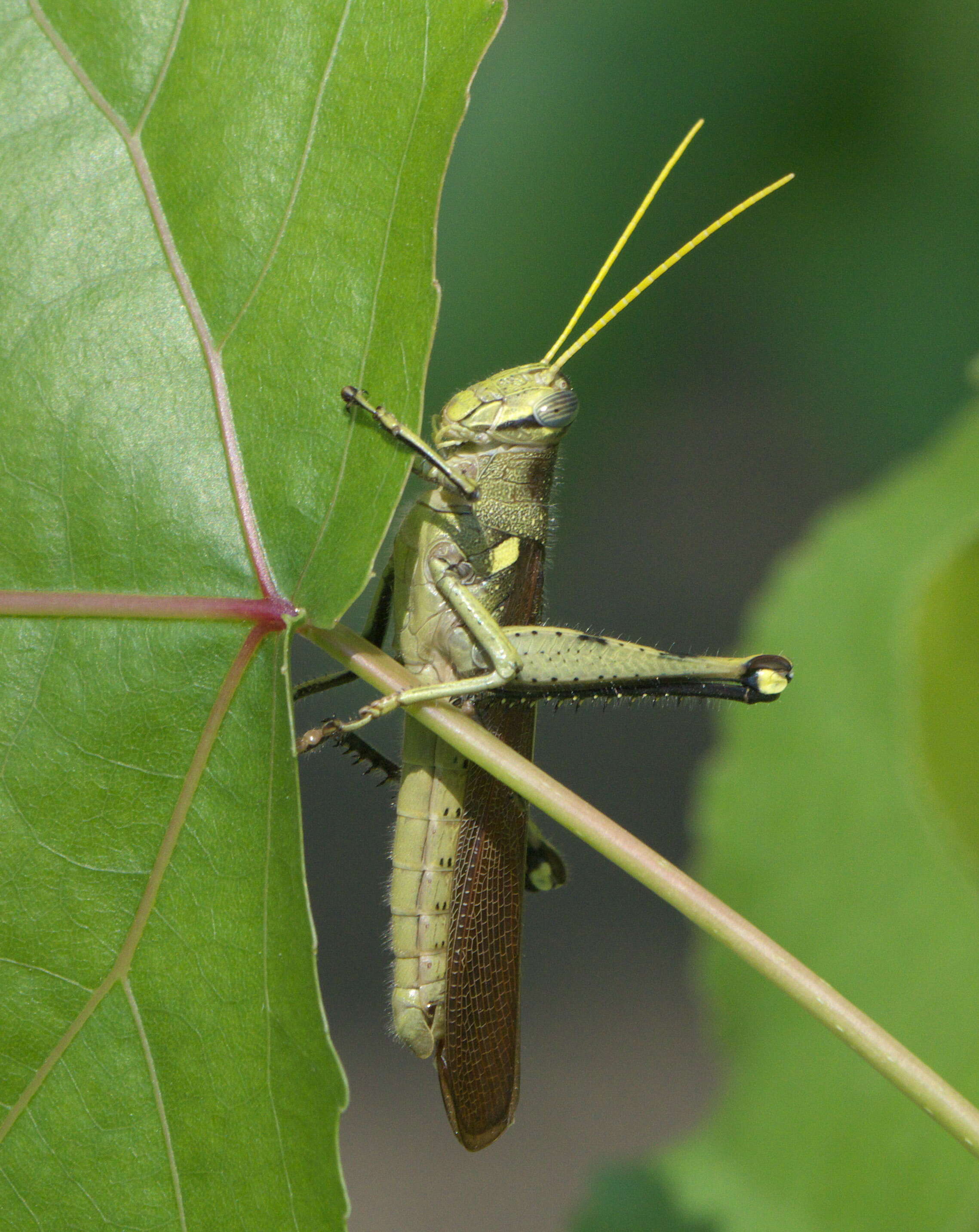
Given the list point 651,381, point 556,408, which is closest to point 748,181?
point 651,381

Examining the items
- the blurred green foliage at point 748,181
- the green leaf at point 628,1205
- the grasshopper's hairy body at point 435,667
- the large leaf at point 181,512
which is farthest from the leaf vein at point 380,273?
the blurred green foliage at point 748,181

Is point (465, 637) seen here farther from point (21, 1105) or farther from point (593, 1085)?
point (593, 1085)

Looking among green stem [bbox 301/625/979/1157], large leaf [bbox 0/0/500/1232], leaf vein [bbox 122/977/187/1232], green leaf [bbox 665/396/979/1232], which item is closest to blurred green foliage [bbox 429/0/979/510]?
green leaf [bbox 665/396/979/1232]

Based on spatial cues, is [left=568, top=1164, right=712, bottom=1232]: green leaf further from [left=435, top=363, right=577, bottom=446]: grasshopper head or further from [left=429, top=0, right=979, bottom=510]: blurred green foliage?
[left=429, top=0, right=979, bottom=510]: blurred green foliage

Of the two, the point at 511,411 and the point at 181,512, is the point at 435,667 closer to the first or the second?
the point at 511,411

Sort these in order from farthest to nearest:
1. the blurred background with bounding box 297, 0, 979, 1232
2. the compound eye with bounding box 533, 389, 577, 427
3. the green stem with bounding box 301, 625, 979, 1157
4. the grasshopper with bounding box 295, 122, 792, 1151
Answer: the blurred background with bounding box 297, 0, 979, 1232
the compound eye with bounding box 533, 389, 577, 427
the grasshopper with bounding box 295, 122, 792, 1151
the green stem with bounding box 301, 625, 979, 1157

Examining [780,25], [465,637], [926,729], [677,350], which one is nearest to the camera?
[926,729]

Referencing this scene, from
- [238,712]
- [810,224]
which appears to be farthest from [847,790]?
[810,224]
